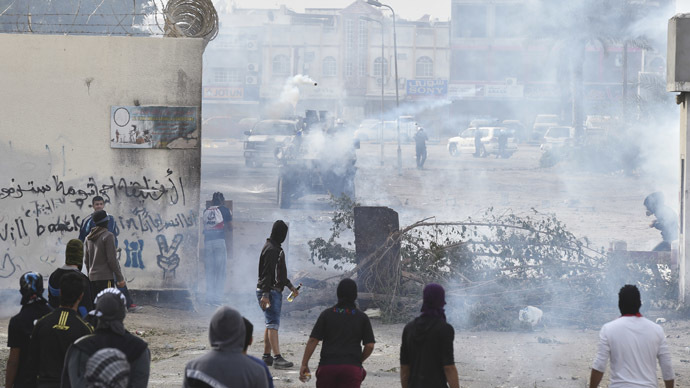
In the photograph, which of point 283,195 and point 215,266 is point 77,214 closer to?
point 215,266

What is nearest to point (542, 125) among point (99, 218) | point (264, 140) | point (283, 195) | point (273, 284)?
point (264, 140)

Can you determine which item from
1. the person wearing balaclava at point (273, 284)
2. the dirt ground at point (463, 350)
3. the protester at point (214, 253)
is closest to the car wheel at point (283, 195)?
the protester at point (214, 253)

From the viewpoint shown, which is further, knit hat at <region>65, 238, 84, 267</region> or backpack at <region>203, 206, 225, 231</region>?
backpack at <region>203, 206, 225, 231</region>

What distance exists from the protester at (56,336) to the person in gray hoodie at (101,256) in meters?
3.51

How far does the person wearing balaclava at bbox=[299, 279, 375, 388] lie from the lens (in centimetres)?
507

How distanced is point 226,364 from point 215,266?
700 cm

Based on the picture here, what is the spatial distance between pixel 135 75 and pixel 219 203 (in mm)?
1899

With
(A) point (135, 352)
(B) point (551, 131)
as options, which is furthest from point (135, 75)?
(B) point (551, 131)

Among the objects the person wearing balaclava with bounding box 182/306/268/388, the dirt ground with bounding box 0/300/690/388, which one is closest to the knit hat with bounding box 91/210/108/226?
the dirt ground with bounding box 0/300/690/388

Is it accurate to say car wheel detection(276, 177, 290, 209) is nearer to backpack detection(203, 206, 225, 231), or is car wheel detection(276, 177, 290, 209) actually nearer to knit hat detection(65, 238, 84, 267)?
backpack detection(203, 206, 225, 231)

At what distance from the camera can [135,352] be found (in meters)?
3.96

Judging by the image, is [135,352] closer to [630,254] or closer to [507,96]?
[630,254]

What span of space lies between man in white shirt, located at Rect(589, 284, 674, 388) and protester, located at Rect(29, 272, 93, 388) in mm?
2835

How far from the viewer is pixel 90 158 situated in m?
10.1
